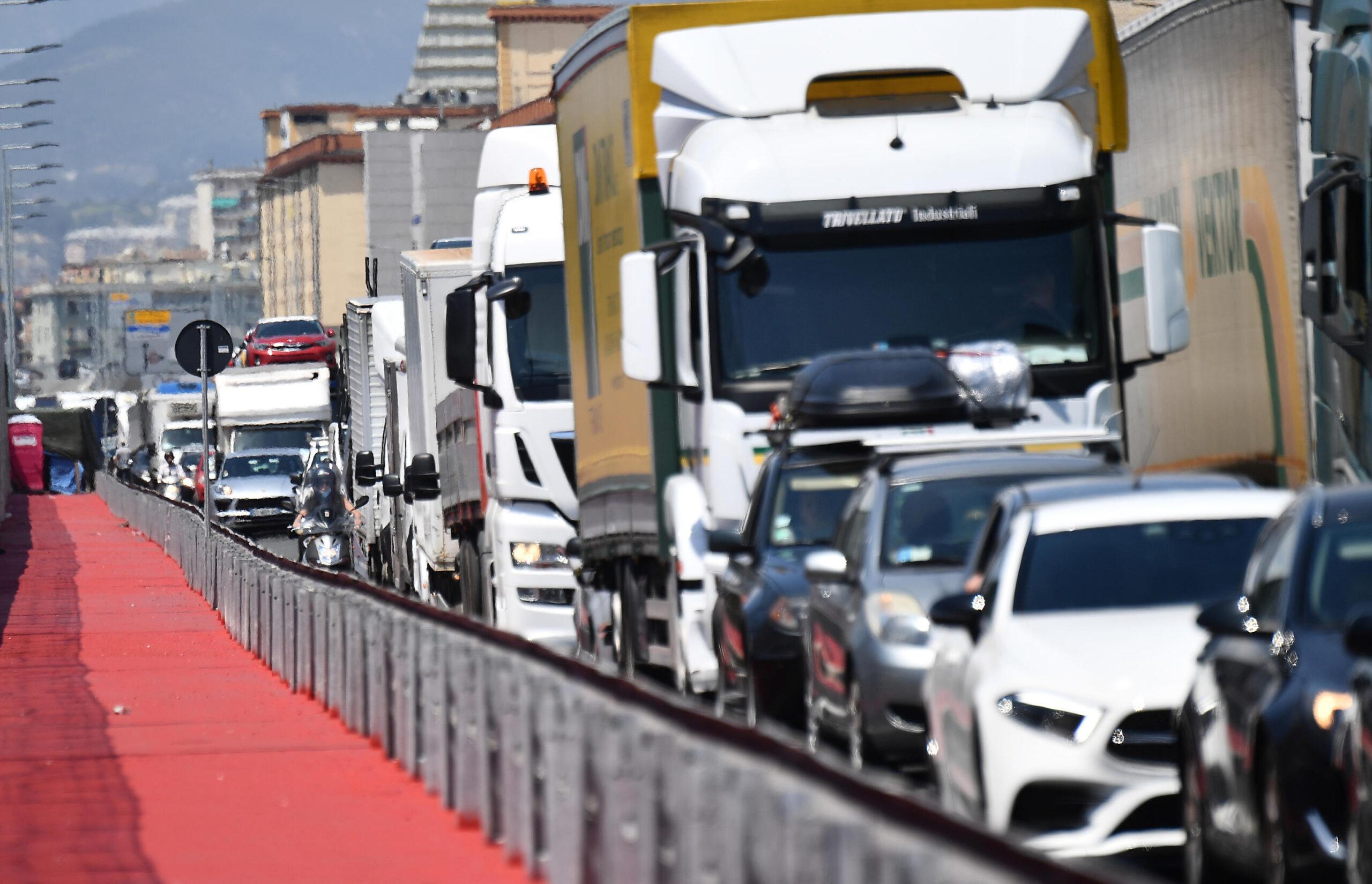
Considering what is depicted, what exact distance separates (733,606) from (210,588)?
58.5ft

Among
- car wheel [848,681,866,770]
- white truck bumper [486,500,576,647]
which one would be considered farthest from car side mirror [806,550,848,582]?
white truck bumper [486,500,576,647]

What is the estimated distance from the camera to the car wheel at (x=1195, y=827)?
8375 mm

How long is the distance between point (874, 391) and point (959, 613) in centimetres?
390

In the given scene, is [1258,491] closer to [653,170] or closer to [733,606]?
[733,606]

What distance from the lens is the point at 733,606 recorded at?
13.5m

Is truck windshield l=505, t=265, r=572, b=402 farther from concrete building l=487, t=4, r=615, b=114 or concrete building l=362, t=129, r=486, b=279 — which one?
concrete building l=487, t=4, r=615, b=114

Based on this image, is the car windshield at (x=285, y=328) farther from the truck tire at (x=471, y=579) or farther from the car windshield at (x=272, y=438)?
the truck tire at (x=471, y=579)

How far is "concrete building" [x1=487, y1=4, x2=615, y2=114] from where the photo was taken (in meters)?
→ 134

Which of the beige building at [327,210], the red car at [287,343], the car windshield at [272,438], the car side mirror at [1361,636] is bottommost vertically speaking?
the car side mirror at [1361,636]

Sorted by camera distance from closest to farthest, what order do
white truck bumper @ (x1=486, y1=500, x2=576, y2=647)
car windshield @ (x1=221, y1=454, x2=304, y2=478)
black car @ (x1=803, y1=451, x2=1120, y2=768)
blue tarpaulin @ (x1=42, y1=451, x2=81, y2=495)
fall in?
black car @ (x1=803, y1=451, x2=1120, y2=768) < white truck bumper @ (x1=486, y1=500, x2=576, y2=647) < car windshield @ (x1=221, y1=454, x2=304, y2=478) < blue tarpaulin @ (x1=42, y1=451, x2=81, y2=495)

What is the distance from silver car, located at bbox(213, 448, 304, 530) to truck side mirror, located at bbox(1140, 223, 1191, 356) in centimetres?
3468

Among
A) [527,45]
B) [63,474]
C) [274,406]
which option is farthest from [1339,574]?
[527,45]

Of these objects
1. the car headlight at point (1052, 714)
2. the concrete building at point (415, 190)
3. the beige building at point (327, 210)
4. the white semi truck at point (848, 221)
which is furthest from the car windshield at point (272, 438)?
the beige building at point (327, 210)

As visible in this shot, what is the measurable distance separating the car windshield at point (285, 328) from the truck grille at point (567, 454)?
56.5 m
